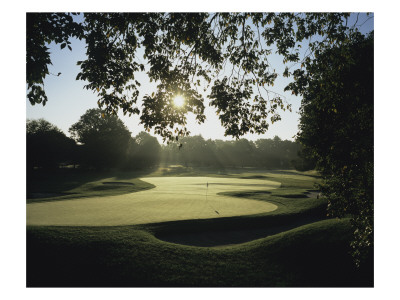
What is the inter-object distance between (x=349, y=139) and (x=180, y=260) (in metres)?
5.65

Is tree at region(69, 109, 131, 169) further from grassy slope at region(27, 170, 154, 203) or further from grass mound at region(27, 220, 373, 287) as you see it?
grass mound at region(27, 220, 373, 287)

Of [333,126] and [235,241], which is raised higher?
[333,126]

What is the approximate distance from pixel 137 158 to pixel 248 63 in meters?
53.4

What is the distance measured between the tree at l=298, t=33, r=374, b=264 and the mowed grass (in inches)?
73.6

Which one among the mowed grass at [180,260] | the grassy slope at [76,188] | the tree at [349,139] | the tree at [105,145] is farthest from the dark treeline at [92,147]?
the tree at [349,139]

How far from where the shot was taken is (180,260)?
22.5 ft

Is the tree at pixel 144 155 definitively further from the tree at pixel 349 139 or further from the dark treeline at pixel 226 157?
the tree at pixel 349 139

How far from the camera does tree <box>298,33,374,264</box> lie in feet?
14.9

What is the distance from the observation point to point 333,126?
5031 mm

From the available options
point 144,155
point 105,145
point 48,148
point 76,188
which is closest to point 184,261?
point 76,188

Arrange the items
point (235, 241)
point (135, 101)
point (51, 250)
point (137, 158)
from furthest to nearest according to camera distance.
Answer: point (137, 158)
point (235, 241)
point (51, 250)
point (135, 101)

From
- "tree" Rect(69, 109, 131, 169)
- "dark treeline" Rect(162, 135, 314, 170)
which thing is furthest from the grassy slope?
"dark treeline" Rect(162, 135, 314, 170)
